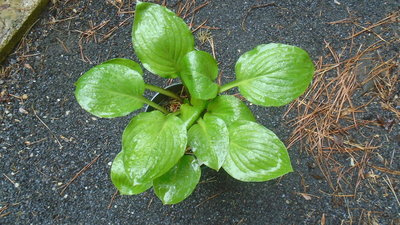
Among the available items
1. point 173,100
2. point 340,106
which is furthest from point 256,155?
point 340,106

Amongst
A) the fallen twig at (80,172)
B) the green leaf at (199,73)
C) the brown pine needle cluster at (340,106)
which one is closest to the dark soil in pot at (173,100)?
the green leaf at (199,73)

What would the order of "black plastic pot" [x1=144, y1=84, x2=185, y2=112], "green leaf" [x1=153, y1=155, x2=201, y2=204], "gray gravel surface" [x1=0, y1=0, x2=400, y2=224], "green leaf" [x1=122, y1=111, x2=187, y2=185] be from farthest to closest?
"gray gravel surface" [x1=0, y1=0, x2=400, y2=224] < "black plastic pot" [x1=144, y1=84, x2=185, y2=112] < "green leaf" [x1=153, y1=155, x2=201, y2=204] < "green leaf" [x1=122, y1=111, x2=187, y2=185]

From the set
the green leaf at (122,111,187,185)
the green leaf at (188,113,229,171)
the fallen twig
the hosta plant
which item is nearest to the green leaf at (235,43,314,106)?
the hosta plant

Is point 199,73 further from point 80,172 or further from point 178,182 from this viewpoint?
point 80,172

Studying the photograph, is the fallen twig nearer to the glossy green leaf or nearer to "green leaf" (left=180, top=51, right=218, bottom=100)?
the glossy green leaf

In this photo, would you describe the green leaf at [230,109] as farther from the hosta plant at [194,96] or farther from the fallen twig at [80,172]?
the fallen twig at [80,172]

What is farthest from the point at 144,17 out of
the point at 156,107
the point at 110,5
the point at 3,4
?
the point at 3,4
